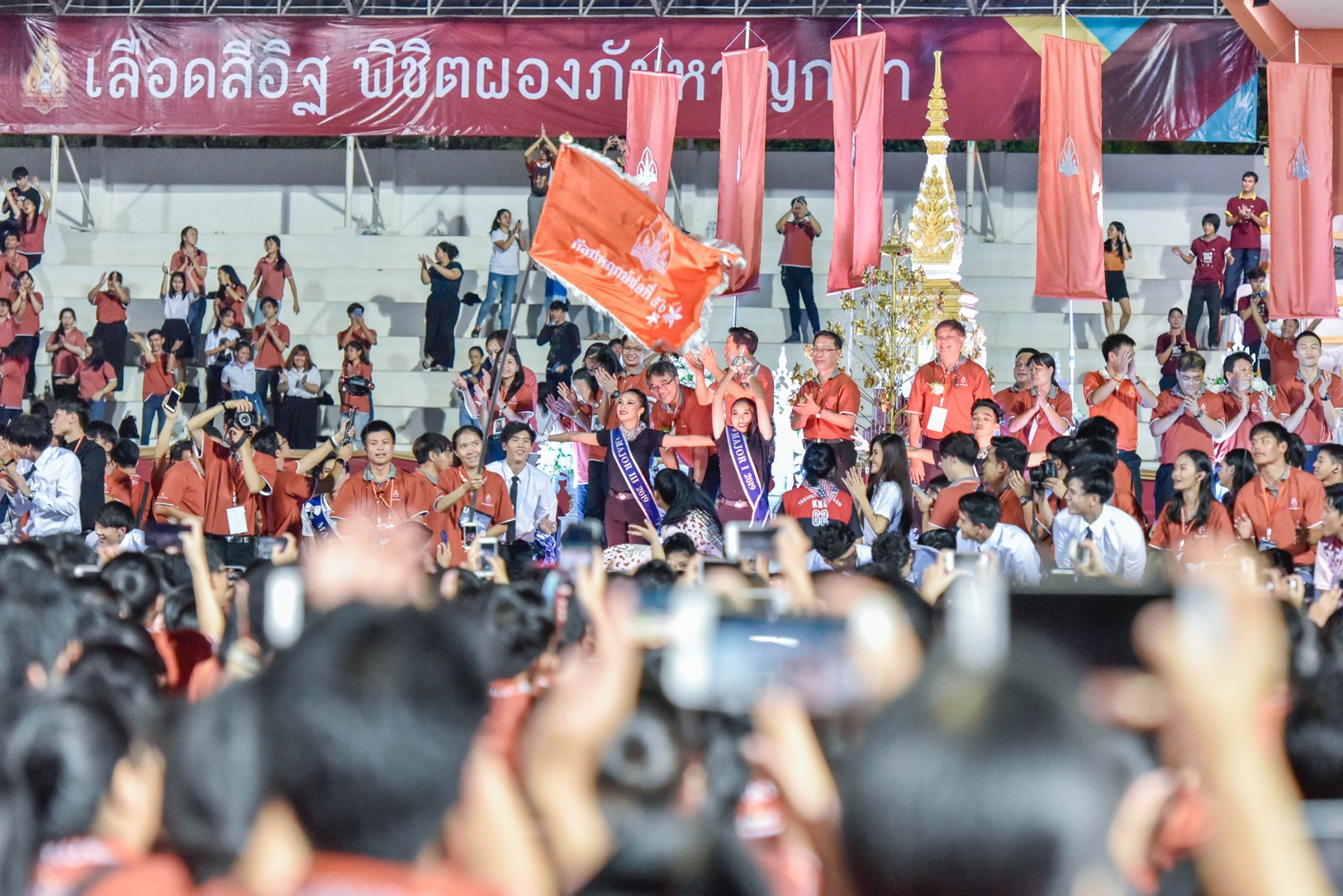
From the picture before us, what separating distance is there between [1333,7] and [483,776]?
1391 cm

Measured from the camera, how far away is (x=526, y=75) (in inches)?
698

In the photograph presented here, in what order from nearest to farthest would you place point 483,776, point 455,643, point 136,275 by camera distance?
point 455,643
point 483,776
point 136,275

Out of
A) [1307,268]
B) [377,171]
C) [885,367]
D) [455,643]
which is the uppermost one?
[377,171]

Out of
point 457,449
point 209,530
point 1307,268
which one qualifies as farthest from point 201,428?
point 1307,268

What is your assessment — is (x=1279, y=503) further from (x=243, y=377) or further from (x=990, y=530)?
(x=243, y=377)

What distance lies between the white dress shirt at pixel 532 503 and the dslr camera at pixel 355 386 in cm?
519

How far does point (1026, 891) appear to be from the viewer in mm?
1587

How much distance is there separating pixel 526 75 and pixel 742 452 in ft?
28.4

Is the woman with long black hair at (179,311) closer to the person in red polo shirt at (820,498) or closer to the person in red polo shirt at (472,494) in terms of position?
the person in red polo shirt at (472,494)

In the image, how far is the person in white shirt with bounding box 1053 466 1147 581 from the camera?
758 cm

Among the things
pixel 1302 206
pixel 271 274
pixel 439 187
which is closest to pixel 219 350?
pixel 271 274

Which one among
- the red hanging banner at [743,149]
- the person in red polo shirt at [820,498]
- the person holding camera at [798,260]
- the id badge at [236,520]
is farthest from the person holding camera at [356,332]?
the person in red polo shirt at [820,498]

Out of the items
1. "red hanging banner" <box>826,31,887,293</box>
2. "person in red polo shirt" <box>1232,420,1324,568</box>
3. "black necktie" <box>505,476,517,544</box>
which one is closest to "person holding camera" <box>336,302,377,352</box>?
"red hanging banner" <box>826,31,887,293</box>

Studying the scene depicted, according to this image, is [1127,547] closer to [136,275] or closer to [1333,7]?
[1333,7]
